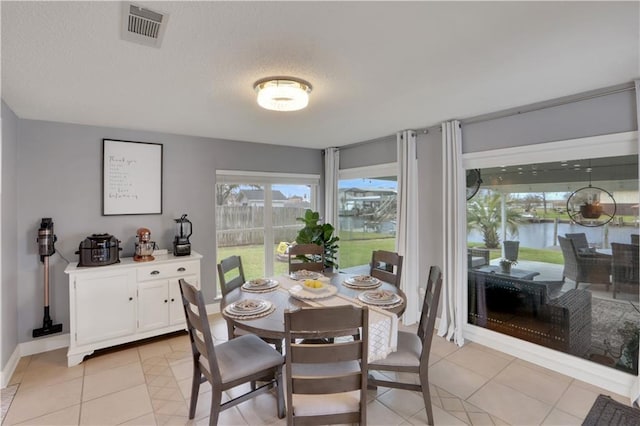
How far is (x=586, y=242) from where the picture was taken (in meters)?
2.74

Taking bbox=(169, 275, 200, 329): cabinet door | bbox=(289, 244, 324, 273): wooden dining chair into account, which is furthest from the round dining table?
bbox=(169, 275, 200, 329): cabinet door

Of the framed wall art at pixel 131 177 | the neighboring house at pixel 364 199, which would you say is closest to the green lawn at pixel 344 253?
the neighboring house at pixel 364 199

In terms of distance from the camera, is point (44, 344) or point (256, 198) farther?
point (256, 198)

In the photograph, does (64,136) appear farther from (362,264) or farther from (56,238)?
(362,264)

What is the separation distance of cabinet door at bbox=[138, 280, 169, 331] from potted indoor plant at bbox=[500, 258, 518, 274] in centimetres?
364

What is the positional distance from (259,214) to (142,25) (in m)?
3.35

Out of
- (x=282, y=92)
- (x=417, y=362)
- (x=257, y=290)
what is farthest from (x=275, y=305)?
(x=282, y=92)

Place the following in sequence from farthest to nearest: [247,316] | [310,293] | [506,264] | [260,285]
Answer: [506,264] → [260,285] → [310,293] → [247,316]

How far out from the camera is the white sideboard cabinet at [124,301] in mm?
2939

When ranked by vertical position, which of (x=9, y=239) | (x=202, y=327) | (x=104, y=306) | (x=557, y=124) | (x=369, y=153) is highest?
(x=369, y=153)

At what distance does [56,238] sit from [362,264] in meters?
3.87

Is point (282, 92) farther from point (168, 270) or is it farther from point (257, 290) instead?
point (168, 270)

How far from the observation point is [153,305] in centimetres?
332

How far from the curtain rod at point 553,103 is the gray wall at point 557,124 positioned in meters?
0.03
